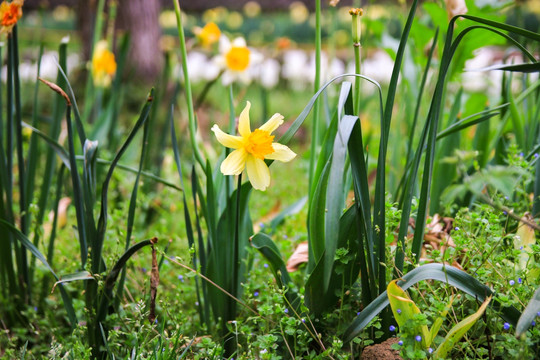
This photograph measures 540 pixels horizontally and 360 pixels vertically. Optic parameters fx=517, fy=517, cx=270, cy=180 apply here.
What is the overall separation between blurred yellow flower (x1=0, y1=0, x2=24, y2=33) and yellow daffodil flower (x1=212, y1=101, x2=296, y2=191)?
58cm

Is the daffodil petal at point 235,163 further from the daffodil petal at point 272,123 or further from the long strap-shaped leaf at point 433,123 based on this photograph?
the long strap-shaped leaf at point 433,123

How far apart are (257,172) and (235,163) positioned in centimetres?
5

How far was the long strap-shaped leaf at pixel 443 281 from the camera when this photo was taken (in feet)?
3.17

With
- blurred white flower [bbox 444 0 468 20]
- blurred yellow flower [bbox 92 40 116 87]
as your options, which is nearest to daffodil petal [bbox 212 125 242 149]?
blurred white flower [bbox 444 0 468 20]

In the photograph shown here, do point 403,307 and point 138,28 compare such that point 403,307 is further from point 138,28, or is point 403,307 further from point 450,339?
point 138,28

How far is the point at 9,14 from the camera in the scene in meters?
1.20

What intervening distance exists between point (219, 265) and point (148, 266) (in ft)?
1.48

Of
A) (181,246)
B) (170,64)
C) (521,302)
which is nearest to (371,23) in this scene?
(170,64)

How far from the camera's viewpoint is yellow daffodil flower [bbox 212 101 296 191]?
1003mm

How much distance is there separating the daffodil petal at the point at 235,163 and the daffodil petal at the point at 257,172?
0.01m

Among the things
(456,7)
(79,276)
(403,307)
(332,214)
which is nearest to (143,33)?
(456,7)

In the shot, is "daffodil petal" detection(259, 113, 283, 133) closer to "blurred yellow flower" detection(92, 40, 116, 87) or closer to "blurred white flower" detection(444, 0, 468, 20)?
"blurred white flower" detection(444, 0, 468, 20)

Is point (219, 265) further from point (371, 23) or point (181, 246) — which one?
point (371, 23)

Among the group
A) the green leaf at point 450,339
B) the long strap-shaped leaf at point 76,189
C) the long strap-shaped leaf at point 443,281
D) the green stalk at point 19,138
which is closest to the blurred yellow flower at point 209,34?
the green stalk at point 19,138
